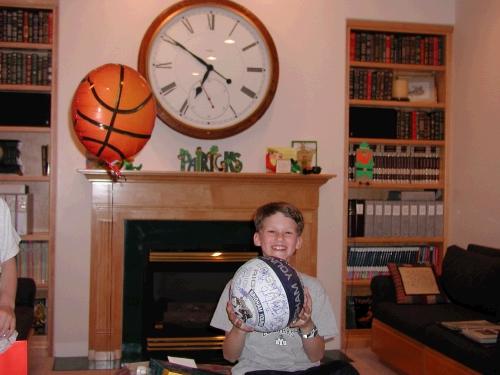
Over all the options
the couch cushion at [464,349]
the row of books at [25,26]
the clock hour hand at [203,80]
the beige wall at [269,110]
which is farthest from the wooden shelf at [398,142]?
the row of books at [25,26]

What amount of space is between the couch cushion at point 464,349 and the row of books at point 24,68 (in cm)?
308

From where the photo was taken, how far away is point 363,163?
4523 millimetres

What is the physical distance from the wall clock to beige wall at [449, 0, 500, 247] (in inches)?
58.0

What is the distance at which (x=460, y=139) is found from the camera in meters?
4.55

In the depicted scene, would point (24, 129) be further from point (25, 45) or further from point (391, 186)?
point (391, 186)

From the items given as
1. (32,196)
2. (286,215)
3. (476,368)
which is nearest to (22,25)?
(32,196)

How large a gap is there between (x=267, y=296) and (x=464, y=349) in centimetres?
176

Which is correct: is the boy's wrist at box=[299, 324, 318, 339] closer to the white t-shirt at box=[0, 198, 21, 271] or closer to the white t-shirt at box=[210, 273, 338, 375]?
the white t-shirt at box=[210, 273, 338, 375]

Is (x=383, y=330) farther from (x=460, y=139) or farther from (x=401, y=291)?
(x=460, y=139)

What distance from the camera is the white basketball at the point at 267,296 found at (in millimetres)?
1714

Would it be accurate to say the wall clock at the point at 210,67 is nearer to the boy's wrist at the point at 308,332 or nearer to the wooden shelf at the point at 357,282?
the wooden shelf at the point at 357,282

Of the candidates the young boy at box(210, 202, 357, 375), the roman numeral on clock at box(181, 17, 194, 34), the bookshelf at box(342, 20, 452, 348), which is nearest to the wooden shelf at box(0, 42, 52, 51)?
the roman numeral on clock at box(181, 17, 194, 34)

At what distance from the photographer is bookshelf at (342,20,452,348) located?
454cm

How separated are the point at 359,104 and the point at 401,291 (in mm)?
1482
